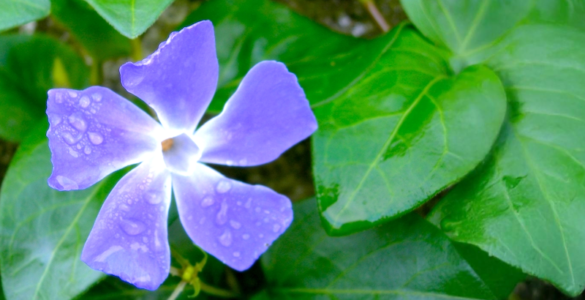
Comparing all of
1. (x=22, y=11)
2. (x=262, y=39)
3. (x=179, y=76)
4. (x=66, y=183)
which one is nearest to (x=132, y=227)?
(x=66, y=183)

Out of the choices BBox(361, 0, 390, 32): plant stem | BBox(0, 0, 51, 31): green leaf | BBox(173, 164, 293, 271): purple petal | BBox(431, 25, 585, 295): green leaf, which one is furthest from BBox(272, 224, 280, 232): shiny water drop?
BBox(361, 0, 390, 32): plant stem

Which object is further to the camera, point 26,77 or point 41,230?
point 26,77

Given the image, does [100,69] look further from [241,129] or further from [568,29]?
[568,29]

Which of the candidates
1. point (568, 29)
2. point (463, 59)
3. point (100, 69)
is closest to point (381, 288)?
point (463, 59)

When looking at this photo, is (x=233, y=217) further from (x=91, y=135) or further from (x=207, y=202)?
(x=91, y=135)

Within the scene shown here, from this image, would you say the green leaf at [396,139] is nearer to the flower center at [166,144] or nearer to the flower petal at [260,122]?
the flower petal at [260,122]

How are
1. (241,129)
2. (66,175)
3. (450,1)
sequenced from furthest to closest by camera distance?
1. (450,1)
2. (241,129)
3. (66,175)

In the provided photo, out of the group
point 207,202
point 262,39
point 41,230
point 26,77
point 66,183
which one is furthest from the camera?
point 26,77

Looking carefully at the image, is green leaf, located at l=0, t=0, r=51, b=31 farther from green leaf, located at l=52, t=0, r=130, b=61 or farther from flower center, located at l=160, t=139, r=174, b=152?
flower center, located at l=160, t=139, r=174, b=152
